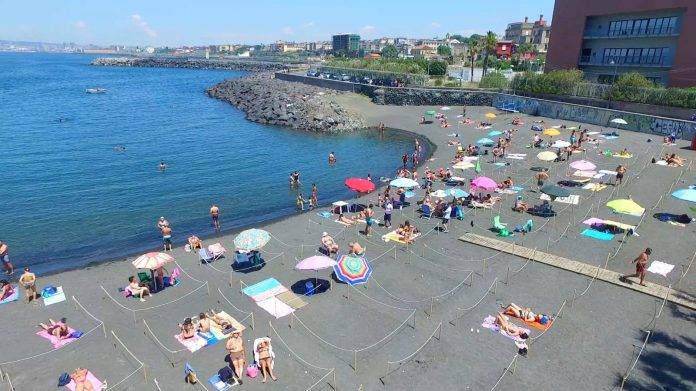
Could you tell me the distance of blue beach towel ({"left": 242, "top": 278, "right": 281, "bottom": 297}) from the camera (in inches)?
666

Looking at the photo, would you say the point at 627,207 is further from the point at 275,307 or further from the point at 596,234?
the point at 275,307

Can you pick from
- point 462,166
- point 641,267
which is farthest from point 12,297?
point 462,166

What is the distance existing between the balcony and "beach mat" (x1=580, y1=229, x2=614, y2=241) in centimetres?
4745

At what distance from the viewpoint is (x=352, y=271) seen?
52.1 feet

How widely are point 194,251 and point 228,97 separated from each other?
71.7m

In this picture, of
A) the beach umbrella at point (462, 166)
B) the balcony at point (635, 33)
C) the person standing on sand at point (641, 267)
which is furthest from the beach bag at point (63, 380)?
the balcony at point (635, 33)

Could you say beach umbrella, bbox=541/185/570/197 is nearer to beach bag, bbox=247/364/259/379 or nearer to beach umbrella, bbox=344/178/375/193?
beach umbrella, bbox=344/178/375/193

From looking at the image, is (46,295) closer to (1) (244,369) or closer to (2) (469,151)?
(1) (244,369)

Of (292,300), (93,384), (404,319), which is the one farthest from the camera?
(292,300)

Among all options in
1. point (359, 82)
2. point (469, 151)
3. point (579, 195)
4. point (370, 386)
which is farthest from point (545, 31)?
point (370, 386)

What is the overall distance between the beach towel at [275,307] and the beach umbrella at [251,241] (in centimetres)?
247

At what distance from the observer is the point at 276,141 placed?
51.1 m

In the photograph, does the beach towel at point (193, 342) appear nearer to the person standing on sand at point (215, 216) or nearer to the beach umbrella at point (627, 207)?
the person standing on sand at point (215, 216)

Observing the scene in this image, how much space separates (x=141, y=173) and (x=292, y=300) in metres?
26.6
